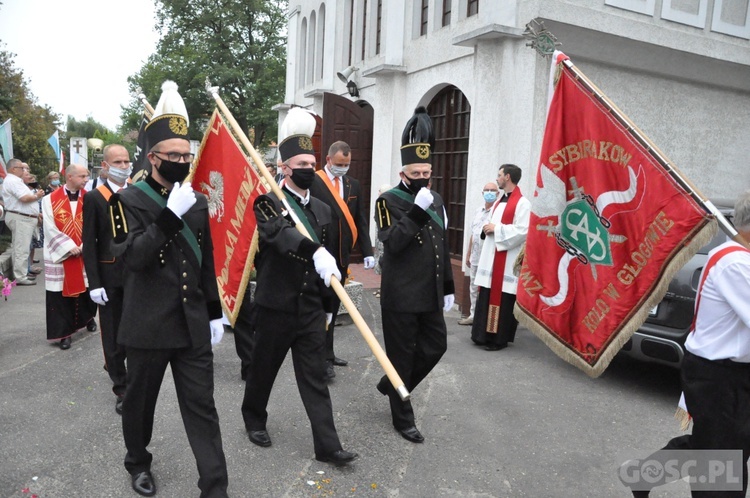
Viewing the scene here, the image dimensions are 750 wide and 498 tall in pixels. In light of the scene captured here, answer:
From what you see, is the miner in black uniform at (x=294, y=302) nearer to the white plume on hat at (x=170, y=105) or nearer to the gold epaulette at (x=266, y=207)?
the gold epaulette at (x=266, y=207)

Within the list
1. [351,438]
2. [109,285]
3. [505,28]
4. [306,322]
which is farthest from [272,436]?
[505,28]

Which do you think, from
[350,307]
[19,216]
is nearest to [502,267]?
[350,307]

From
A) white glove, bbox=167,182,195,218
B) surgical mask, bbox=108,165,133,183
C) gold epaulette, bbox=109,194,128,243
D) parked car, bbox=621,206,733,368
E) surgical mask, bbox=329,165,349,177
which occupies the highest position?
surgical mask, bbox=329,165,349,177

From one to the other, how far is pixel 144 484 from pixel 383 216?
2342mm

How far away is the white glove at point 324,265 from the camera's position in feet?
12.9

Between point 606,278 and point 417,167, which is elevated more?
point 417,167

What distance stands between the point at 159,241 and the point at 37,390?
3.13 metres

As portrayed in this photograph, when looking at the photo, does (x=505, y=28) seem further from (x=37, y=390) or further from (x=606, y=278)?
(x=37, y=390)

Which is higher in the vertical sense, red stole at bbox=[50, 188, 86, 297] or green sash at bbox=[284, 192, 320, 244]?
green sash at bbox=[284, 192, 320, 244]

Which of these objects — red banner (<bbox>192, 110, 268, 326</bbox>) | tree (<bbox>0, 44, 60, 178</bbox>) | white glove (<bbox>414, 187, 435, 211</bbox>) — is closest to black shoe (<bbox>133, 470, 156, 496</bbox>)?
red banner (<bbox>192, 110, 268, 326</bbox>)

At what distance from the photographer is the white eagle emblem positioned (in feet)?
19.4

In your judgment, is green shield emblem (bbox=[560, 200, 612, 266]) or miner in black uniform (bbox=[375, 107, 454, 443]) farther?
miner in black uniform (bbox=[375, 107, 454, 443])

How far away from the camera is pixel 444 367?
6574 millimetres

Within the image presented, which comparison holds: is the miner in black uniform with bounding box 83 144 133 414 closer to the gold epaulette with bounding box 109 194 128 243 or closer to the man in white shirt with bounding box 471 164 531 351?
the gold epaulette with bounding box 109 194 128 243
